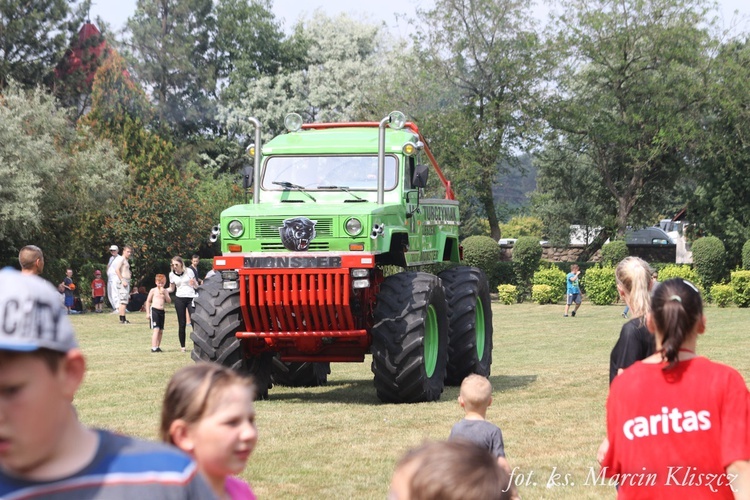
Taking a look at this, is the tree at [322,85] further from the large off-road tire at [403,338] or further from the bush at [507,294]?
the large off-road tire at [403,338]

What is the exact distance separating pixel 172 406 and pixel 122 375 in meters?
13.3

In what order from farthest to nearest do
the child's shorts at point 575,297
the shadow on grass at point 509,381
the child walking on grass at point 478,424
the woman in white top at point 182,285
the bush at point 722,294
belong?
1. the bush at point 722,294
2. the child's shorts at point 575,297
3. the woman in white top at point 182,285
4. the shadow on grass at point 509,381
5. the child walking on grass at point 478,424

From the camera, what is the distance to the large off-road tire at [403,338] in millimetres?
11664

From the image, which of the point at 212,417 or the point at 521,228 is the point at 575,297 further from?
the point at 521,228

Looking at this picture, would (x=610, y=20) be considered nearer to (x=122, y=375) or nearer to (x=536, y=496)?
(x=122, y=375)

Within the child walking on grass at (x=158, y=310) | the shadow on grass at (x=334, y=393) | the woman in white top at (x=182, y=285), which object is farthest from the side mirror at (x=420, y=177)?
the child walking on grass at (x=158, y=310)

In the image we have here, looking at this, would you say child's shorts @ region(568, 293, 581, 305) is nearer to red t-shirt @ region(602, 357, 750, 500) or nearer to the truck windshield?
the truck windshield

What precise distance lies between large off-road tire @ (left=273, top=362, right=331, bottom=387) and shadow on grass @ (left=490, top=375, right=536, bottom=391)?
7.27 ft

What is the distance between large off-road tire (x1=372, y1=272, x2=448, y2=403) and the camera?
11664 millimetres

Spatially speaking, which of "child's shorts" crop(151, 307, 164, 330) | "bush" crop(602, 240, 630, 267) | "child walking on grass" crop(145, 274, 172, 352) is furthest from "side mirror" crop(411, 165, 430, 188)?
"bush" crop(602, 240, 630, 267)

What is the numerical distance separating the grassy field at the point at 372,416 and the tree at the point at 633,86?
91.0ft

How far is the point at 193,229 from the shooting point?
39.6 meters

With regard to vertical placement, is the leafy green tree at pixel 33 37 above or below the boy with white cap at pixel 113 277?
above

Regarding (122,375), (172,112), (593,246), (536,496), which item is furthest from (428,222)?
(172,112)
